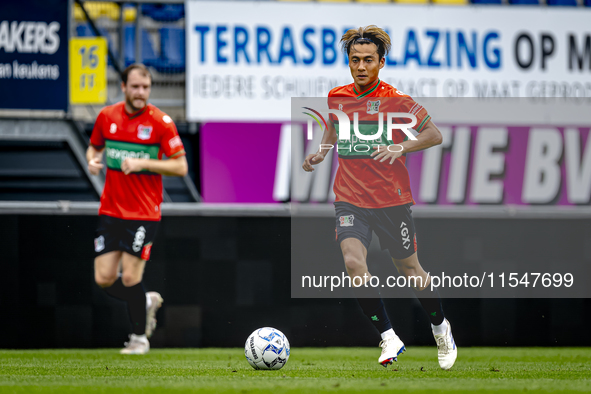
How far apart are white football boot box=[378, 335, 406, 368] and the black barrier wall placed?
2.03m

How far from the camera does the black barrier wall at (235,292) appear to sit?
22.7 feet

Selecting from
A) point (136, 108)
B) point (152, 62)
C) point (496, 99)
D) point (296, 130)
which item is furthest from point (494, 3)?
point (136, 108)

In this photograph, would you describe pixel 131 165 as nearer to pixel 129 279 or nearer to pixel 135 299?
pixel 129 279

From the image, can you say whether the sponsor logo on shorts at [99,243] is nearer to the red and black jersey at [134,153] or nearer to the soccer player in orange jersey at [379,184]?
the red and black jersey at [134,153]

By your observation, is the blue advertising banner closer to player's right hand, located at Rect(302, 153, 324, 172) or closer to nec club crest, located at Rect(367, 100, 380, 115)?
player's right hand, located at Rect(302, 153, 324, 172)

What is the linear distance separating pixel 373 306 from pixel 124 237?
7.87ft

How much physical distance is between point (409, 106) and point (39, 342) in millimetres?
3954

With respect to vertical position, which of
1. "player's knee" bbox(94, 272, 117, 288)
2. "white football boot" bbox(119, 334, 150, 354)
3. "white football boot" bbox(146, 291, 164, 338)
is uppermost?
"player's knee" bbox(94, 272, 117, 288)

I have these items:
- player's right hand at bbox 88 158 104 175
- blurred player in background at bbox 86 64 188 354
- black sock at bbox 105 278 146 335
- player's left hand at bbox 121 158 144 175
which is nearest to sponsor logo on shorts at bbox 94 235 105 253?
blurred player in background at bbox 86 64 188 354

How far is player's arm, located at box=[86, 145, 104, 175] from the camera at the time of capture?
645cm

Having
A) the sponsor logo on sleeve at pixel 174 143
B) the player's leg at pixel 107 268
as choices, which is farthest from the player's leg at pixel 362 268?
the player's leg at pixel 107 268

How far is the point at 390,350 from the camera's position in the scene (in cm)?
512

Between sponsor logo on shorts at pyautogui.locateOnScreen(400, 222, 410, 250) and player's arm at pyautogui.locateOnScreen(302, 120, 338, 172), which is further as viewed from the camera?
player's arm at pyautogui.locateOnScreen(302, 120, 338, 172)

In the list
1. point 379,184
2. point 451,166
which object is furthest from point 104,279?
point 451,166
